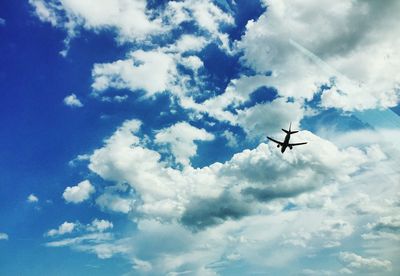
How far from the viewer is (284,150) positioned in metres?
60.8
